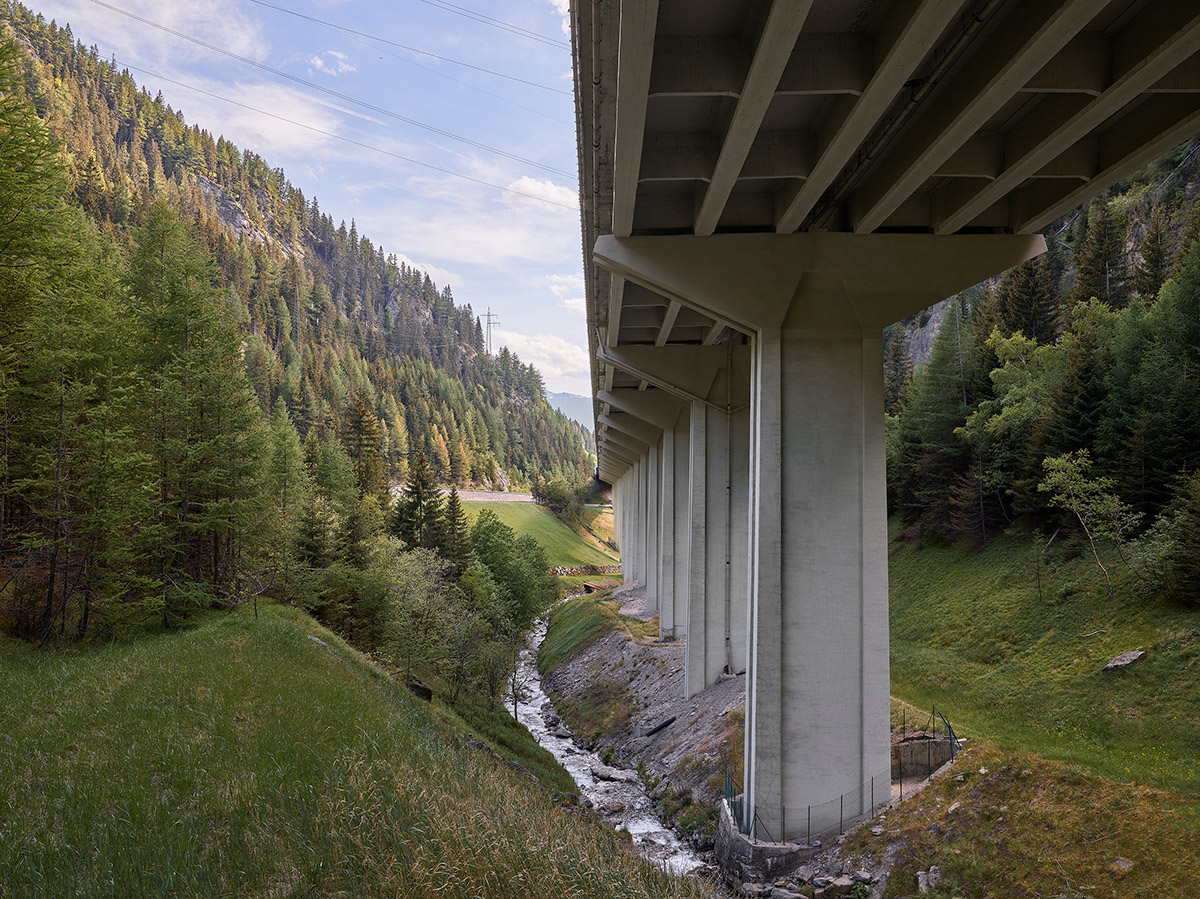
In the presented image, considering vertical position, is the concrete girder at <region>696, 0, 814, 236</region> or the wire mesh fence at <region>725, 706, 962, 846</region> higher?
the concrete girder at <region>696, 0, 814, 236</region>

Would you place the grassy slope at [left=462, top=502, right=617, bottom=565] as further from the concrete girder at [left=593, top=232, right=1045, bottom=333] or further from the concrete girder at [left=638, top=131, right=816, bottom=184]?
the concrete girder at [left=638, top=131, right=816, bottom=184]

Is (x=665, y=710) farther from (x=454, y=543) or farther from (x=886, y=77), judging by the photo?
(x=454, y=543)

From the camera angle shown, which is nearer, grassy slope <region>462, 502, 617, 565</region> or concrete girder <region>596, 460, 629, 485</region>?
concrete girder <region>596, 460, 629, 485</region>

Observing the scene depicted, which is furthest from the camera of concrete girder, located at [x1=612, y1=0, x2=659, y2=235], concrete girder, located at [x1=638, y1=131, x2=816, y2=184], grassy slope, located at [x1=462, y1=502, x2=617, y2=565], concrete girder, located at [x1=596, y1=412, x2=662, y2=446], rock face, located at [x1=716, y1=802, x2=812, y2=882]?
grassy slope, located at [x1=462, y1=502, x2=617, y2=565]

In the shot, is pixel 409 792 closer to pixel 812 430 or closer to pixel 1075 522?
pixel 812 430

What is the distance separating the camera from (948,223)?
11898 mm

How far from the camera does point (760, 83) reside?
741cm

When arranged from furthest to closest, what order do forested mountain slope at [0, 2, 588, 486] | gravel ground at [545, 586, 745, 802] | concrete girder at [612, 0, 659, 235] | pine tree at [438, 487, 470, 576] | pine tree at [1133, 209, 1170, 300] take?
forested mountain slope at [0, 2, 588, 486]
pine tree at [438, 487, 470, 576]
pine tree at [1133, 209, 1170, 300]
gravel ground at [545, 586, 745, 802]
concrete girder at [612, 0, 659, 235]

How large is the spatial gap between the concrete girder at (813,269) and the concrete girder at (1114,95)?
1707 mm

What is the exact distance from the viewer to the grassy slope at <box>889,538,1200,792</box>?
49.6 feet

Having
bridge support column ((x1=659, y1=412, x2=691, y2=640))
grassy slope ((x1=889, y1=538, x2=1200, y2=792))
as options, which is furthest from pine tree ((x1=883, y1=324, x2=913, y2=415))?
bridge support column ((x1=659, y1=412, x2=691, y2=640))

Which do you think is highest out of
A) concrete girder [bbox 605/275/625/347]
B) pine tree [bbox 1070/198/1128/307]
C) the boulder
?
pine tree [bbox 1070/198/1128/307]

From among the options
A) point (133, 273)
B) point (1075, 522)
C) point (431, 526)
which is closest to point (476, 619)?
point (431, 526)

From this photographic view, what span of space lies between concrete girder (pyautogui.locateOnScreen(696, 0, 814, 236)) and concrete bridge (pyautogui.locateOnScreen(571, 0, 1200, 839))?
1.0 inches
